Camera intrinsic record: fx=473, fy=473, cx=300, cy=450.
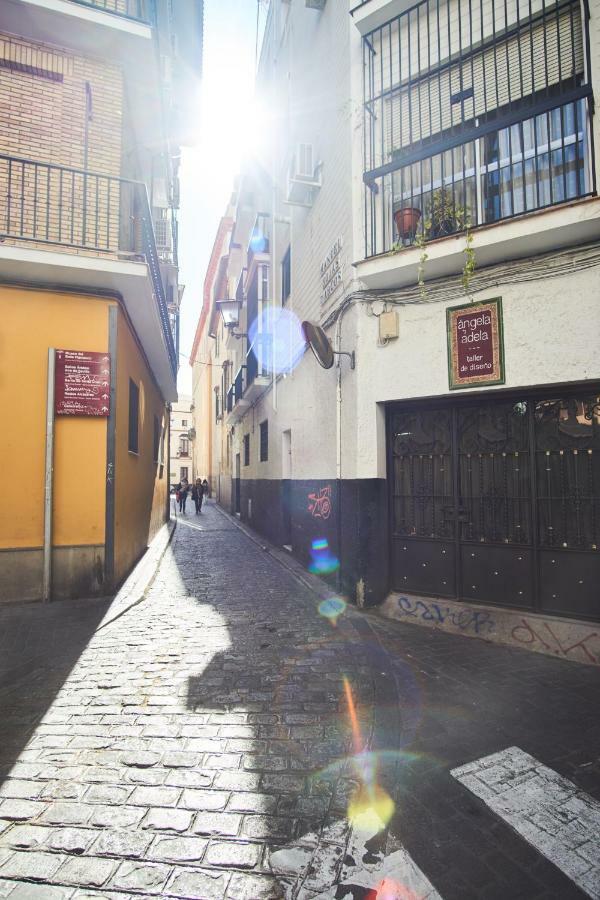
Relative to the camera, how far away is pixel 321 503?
8062 mm

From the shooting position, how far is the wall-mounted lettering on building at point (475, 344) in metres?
5.40

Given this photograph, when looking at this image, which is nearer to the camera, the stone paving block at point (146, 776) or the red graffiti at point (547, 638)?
the stone paving block at point (146, 776)

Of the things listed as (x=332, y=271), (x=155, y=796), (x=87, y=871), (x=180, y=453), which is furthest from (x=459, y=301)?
(x=180, y=453)

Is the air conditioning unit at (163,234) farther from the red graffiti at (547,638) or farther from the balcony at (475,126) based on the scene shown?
the red graffiti at (547,638)

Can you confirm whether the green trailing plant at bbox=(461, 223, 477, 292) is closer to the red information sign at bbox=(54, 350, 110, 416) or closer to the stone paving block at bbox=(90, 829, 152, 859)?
the red information sign at bbox=(54, 350, 110, 416)

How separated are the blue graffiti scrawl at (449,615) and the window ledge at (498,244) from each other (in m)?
4.08

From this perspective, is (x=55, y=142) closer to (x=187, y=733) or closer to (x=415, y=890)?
(x=187, y=733)

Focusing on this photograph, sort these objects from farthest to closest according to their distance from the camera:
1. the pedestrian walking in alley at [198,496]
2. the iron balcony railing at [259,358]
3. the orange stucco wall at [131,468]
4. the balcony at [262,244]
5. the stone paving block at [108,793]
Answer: the pedestrian walking in alley at [198,496] → the balcony at [262,244] → the iron balcony railing at [259,358] → the orange stucco wall at [131,468] → the stone paving block at [108,793]

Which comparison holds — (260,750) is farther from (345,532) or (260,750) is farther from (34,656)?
(345,532)

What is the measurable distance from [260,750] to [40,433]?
535cm

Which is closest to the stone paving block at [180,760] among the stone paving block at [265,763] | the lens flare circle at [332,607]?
the stone paving block at [265,763]

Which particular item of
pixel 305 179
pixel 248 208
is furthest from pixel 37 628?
pixel 248 208

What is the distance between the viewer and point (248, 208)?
1734 cm

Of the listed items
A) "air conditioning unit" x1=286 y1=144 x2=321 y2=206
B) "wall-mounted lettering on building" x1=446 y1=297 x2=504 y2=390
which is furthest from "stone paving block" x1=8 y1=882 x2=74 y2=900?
"air conditioning unit" x1=286 y1=144 x2=321 y2=206
